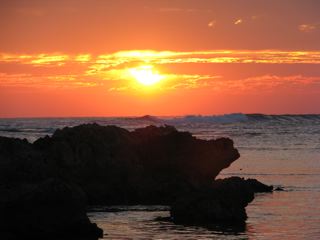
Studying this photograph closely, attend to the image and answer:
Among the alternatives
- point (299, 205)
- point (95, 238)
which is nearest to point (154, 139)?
point (299, 205)

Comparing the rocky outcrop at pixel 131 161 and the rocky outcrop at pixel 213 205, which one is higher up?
the rocky outcrop at pixel 131 161

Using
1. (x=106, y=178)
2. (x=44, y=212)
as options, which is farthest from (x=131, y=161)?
(x=44, y=212)

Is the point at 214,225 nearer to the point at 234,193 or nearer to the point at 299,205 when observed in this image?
the point at 234,193

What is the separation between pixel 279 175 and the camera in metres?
55.6

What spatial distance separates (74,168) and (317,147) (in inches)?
2067

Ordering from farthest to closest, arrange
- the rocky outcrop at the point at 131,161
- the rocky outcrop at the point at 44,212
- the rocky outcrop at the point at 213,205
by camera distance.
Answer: the rocky outcrop at the point at 131,161
the rocky outcrop at the point at 213,205
the rocky outcrop at the point at 44,212

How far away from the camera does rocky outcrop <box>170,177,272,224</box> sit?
109 feet

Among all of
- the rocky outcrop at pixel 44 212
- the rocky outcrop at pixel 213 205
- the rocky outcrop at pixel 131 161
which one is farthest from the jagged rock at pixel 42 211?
the rocky outcrop at pixel 131 161

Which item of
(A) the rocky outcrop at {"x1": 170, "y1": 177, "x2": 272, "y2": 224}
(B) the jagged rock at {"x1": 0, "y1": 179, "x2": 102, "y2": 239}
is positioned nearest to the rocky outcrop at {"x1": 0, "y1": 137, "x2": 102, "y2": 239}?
(B) the jagged rock at {"x1": 0, "y1": 179, "x2": 102, "y2": 239}

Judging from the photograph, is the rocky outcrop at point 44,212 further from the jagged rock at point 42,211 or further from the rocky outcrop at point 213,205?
the rocky outcrop at point 213,205

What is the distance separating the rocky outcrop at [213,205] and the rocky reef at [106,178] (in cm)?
4

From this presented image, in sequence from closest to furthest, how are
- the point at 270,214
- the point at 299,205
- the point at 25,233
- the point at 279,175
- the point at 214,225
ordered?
the point at 25,233, the point at 214,225, the point at 270,214, the point at 299,205, the point at 279,175

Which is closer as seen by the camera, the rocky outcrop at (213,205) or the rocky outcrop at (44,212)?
the rocky outcrop at (44,212)

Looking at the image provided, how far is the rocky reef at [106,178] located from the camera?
28.4 m
